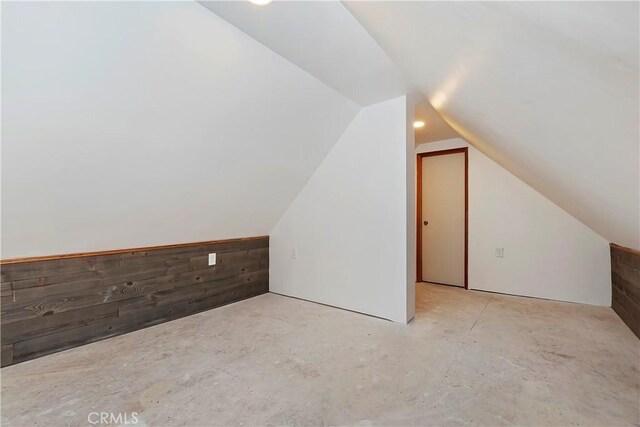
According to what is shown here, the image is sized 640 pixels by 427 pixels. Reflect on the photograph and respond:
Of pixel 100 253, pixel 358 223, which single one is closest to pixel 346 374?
pixel 358 223

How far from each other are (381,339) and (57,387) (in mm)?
2052

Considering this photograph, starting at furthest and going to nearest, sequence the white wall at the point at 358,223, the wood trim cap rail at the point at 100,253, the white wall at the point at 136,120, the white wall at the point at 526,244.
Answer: the white wall at the point at 526,244
the white wall at the point at 358,223
the wood trim cap rail at the point at 100,253
the white wall at the point at 136,120

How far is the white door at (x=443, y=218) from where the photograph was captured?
12.5ft

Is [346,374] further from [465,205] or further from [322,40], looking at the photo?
[465,205]

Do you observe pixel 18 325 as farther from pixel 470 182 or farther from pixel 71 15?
pixel 470 182

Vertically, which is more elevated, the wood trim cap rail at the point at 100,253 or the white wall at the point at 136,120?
the white wall at the point at 136,120

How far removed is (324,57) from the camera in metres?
1.83

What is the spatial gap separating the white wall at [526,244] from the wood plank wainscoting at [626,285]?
0.17 metres

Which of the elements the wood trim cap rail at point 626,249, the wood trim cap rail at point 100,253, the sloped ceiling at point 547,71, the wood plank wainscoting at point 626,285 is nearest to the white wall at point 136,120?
the wood trim cap rail at point 100,253

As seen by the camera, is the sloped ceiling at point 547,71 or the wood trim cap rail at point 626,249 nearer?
the sloped ceiling at point 547,71

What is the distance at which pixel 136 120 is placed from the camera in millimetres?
1626

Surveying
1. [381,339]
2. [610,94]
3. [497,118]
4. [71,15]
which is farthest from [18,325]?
[497,118]

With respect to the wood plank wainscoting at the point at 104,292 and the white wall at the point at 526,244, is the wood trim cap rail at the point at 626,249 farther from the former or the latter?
the wood plank wainscoting at the point at 104,292

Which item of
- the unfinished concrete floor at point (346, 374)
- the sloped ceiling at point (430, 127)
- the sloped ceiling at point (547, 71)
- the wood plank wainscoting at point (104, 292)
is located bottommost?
the unfinished concrete floor at point (346, 374)
